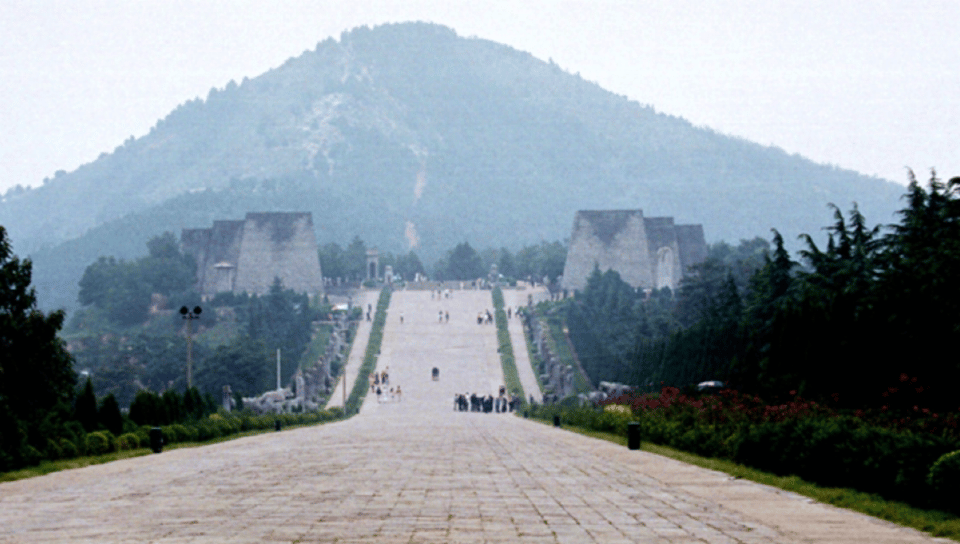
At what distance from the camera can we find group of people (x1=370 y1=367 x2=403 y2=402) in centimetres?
5181

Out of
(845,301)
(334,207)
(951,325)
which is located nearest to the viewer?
(951,325)

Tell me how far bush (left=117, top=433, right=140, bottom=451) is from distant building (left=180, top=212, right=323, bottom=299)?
6279 centimetres

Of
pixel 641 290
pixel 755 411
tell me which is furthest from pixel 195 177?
pixel 755 411

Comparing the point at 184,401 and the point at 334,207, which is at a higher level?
the point at 334,207

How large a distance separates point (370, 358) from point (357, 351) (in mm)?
2376

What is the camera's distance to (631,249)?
3275 inches

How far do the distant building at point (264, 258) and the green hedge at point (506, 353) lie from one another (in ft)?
44.6

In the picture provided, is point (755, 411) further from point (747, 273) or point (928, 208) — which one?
point (747, 273)

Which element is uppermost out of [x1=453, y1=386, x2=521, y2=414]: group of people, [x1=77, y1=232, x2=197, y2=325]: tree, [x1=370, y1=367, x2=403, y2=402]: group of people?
[x1=77, y1=232, x2=197, y2=325]: tree

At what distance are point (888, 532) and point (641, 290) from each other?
70843 millimetres

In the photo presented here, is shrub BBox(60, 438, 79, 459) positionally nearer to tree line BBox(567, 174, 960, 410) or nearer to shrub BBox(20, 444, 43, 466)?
shrub BBox(20, 444, 43, 466)

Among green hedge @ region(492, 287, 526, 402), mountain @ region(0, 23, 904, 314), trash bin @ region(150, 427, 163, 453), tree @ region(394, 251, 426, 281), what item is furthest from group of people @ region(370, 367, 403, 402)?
mountain @ region(0, 23, 904, 314)

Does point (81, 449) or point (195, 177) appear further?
point (195, 177)

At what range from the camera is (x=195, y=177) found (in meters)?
194
